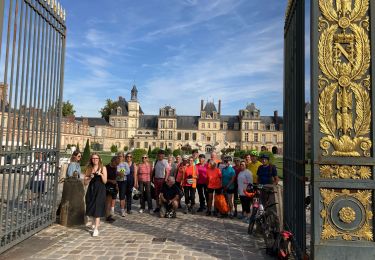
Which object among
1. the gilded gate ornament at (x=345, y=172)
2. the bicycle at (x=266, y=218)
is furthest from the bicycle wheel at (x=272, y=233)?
the gilded gate ornament at (x=345, y=172)

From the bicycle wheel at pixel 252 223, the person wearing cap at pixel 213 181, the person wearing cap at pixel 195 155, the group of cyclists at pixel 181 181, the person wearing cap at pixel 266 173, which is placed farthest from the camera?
the person wearing cap at pixel 195 155

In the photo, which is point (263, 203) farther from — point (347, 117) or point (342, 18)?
point (342, 18)

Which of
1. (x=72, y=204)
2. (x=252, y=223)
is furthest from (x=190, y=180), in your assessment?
(x=72, y=204)

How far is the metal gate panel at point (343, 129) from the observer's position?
11.9 ft

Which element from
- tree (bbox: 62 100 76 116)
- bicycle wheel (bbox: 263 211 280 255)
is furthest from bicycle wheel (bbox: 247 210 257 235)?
tree (bbox: 62 100 76 116)

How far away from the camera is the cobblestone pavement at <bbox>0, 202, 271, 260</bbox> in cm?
456

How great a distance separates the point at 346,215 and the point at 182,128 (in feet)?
225

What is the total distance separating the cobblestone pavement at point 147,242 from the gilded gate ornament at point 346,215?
1.31 metres

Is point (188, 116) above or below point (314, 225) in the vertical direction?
above

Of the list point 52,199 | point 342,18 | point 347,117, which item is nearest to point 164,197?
point 52,199

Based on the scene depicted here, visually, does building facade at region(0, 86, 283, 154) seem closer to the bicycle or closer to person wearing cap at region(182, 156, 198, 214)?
person wearing cap at region(182, 156, 198, 214)

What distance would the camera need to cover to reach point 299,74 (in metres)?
4.21

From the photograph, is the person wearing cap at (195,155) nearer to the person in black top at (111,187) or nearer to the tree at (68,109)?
the person in black top at (111,187)

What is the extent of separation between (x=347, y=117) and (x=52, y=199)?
559 cm
